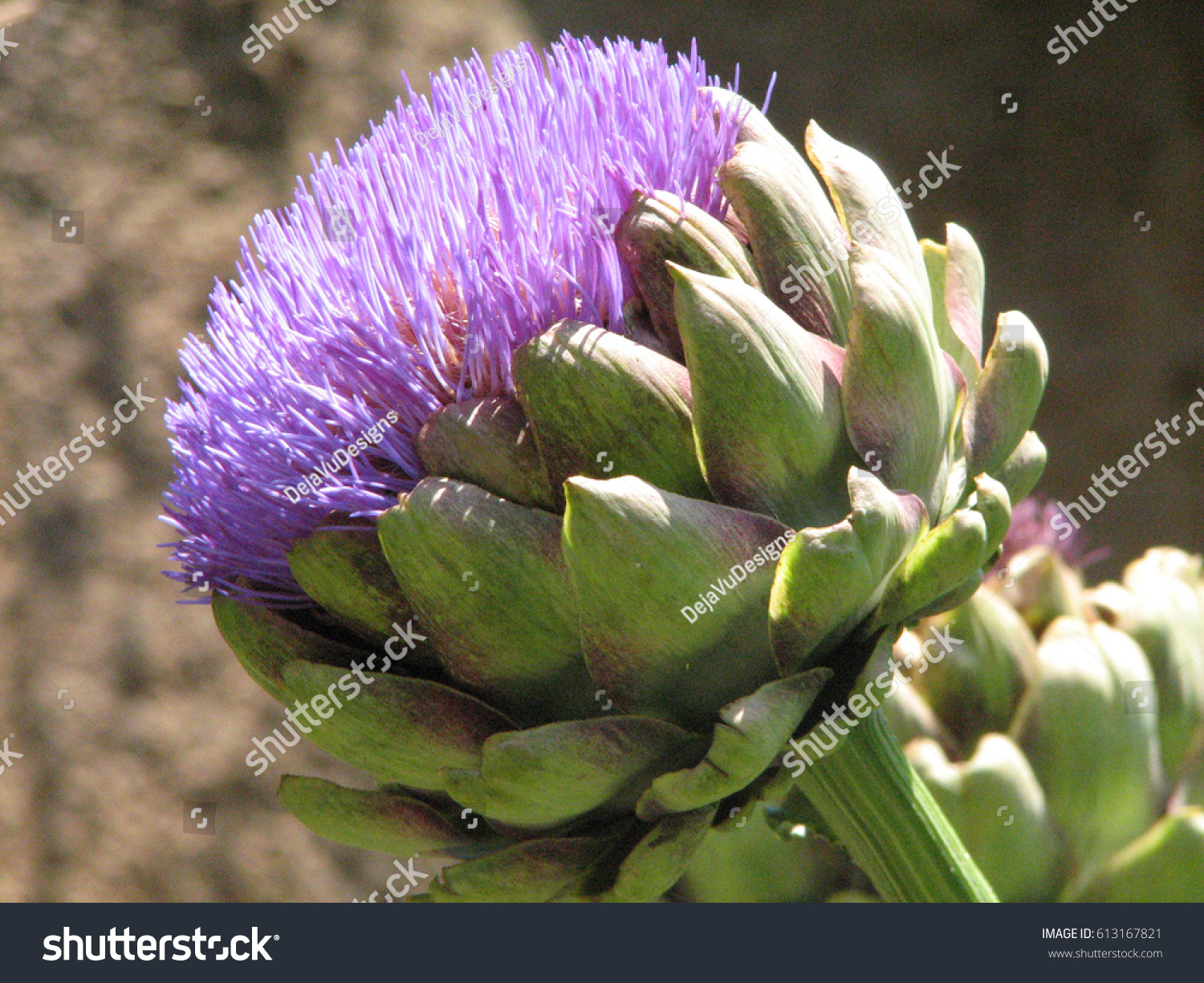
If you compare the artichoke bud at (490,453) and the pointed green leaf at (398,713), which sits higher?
the artichoke bud at (490,453)

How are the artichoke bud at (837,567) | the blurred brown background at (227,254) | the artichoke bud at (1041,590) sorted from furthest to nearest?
the blurred brown background at (227,254)
the artichoke bud at (1041,590)
the artichoke bud at (837,567)

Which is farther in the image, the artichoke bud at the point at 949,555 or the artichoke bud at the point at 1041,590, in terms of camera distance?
the artichoke bud at the point at 1041,590

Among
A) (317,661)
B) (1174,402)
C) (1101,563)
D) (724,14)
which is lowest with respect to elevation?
(1101,563)

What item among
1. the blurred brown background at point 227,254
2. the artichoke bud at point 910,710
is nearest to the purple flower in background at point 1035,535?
the artichoke bud at point 910,710

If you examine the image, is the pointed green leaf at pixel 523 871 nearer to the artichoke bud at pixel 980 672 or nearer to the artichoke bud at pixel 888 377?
the artichoke bud at pixel 888 377

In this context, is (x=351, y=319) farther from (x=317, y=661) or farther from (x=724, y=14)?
(x=724, y=14)
